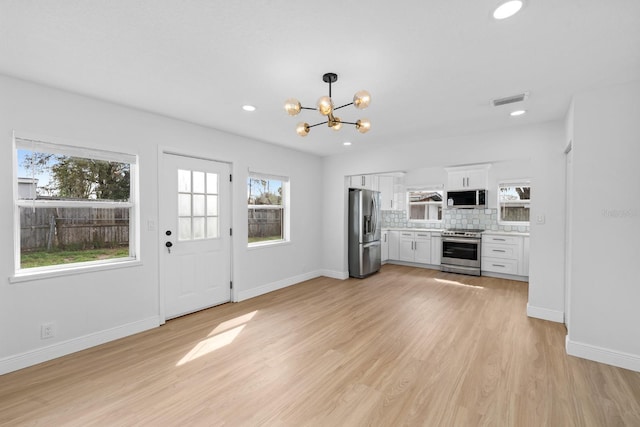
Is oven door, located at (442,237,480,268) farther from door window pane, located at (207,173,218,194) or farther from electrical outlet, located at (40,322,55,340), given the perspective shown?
electrical outlet, located at (40,322,55,340)

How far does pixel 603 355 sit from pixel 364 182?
14.9 ft

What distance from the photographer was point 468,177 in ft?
20.4

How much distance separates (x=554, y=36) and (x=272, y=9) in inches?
69.9

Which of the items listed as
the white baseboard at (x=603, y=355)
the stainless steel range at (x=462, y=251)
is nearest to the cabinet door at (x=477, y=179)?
the stainless steel range at (x=462, y=251)

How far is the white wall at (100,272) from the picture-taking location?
2.38 meters

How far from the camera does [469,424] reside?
1.79 m

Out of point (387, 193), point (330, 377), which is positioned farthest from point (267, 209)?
point (387, 193)

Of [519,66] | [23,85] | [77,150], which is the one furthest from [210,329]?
[519,66]

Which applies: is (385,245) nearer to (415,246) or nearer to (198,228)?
(415,246)

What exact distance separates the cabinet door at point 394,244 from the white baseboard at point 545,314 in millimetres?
3533

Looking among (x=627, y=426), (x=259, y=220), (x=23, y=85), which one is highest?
(x=23, y=85)

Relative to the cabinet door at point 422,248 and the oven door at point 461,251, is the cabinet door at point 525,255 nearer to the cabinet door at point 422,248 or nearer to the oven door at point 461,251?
the oven door at point 461,251

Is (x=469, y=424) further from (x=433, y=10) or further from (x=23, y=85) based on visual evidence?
(x=23, y=85)

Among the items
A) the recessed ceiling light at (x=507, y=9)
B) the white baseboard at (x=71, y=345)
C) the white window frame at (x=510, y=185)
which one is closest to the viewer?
the recessed ceiling light at (x=507, y=9)
